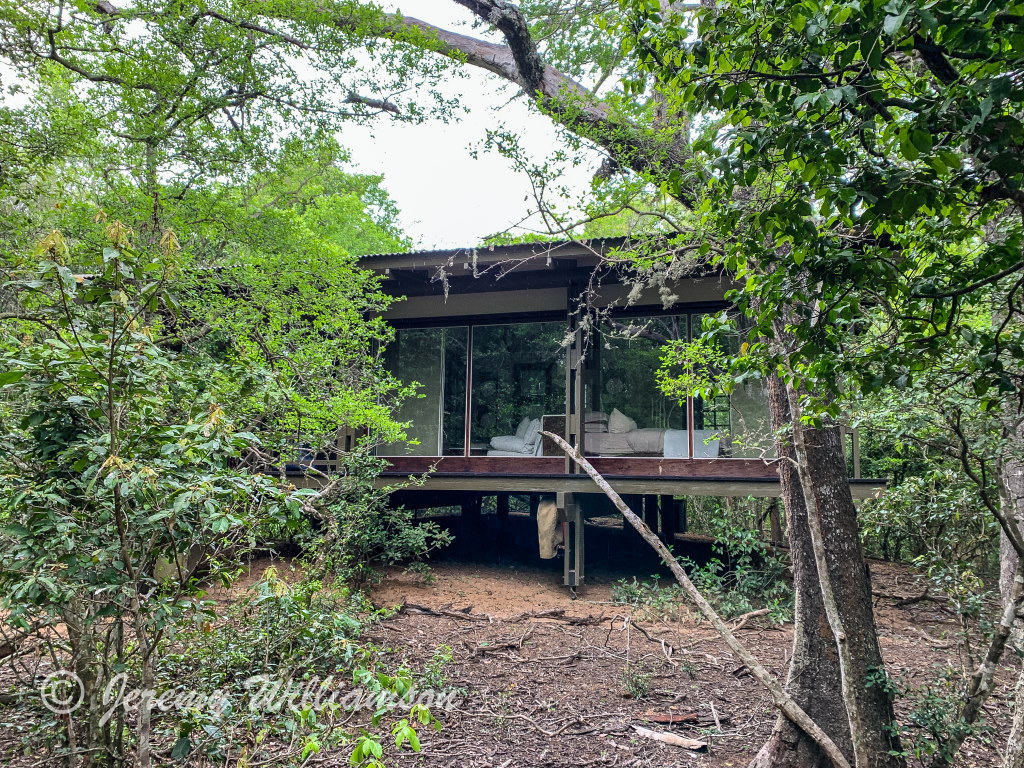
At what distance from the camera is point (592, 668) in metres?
5.06

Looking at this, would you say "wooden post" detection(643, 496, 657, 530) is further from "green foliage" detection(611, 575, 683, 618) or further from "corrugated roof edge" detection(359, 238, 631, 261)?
"corrugated roof edge" detection(359, 238, 631, 261)

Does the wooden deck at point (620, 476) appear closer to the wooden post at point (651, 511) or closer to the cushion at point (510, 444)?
the cushion at point (510, 444)

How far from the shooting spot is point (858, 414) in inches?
146

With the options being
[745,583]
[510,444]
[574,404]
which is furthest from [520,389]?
[745,583]

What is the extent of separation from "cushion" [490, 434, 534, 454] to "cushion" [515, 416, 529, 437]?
87 mm

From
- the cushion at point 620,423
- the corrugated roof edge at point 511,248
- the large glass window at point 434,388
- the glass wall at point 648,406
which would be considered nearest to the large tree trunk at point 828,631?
the corrugated roof edge at point 511,248

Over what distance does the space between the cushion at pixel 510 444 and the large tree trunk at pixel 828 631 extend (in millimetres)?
5595

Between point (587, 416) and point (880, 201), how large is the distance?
283 inches

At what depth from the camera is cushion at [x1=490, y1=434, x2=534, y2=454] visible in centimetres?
908

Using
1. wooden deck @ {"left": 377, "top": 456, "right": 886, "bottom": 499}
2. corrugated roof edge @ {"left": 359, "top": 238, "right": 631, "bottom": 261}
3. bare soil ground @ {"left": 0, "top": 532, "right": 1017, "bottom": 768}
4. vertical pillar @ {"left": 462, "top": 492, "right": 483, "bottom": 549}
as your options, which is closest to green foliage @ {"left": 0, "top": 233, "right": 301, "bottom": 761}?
bare soil ground @ {"left": 0, "top": 532, "right": 1017, "bottom": 768}

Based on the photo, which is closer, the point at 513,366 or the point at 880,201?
the point at 880,201

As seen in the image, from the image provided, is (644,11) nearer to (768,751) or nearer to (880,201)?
(880,201)

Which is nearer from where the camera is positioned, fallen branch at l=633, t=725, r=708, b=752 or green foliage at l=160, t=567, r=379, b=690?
green foliage at l=160, t=567, r=379, b=690

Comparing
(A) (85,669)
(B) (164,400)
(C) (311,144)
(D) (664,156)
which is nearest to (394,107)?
(C) (311,144)
